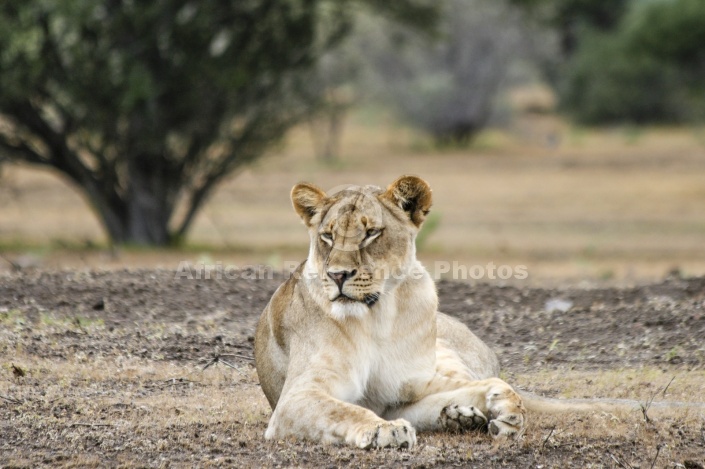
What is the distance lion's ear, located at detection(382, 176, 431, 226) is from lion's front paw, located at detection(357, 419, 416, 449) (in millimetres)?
1030

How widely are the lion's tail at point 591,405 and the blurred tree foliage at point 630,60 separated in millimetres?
20587

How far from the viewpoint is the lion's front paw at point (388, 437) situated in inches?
174

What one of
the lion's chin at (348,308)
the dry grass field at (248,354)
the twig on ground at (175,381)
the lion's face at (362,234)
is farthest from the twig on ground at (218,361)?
the lion's chin at (348,308)

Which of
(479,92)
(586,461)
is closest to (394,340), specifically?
(586,461)

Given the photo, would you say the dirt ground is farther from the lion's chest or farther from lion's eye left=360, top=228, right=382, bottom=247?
lion's eye left=360, top=228, right=382, bottom=247

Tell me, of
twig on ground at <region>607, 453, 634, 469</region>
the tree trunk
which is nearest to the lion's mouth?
twig on ground at <region>607, 453, 634, 469</region>

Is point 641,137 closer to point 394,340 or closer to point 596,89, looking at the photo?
point 596,89

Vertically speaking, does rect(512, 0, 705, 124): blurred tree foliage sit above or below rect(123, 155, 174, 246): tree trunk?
above

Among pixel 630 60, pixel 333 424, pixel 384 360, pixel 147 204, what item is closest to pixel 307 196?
pixel 384 360

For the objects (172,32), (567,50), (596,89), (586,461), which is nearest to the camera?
(586,461)

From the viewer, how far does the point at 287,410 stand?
4637 millimetres

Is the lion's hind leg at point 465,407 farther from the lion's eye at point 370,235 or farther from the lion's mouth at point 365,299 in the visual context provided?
the lion's eye at point 370,235

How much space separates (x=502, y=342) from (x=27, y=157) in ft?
31.8

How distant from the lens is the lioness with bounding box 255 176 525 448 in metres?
4.66
